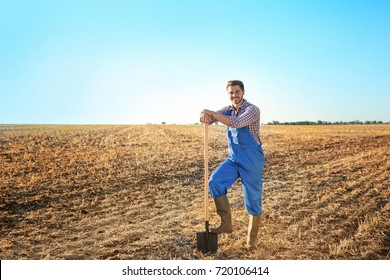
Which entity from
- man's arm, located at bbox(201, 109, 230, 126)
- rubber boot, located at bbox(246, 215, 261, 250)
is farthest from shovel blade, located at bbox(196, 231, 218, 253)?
man's arm, located at bbox(201, 109, 230, 126)

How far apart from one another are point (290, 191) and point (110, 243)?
179 inches

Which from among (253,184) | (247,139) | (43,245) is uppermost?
(247,139)

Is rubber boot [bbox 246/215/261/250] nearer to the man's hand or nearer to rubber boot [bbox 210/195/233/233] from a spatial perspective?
rubber boot [bbox 210/195/233/233]

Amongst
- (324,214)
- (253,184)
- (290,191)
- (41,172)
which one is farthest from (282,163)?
(253,184)

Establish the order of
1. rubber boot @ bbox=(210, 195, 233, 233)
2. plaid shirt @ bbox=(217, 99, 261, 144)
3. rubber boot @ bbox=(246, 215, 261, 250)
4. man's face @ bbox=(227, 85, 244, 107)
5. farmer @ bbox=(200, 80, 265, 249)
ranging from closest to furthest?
plaid shirt @ bbox=(217, 99, 261, 144) < farmer @ bbox=(200, 80, 265, 249) < man's face @ bbox=(227, 85, 244, 107) < rubber boot @ bbox=(210, 195, 233, 233) < rubber boot @ bbox=(246, 215, 261, 250)

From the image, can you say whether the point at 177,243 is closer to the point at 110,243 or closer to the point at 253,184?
the point at 110,243

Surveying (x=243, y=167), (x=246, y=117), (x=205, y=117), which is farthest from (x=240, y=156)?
(x=205, y=117)

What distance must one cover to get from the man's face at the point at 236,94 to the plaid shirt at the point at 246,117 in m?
0.07

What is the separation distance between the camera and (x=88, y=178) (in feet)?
32.3

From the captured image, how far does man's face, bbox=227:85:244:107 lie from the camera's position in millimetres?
4660

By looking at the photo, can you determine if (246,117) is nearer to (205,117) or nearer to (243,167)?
(205,117)

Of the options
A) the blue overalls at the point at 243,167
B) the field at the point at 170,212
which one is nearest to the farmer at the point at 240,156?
the blue overalls at the point at 243,167

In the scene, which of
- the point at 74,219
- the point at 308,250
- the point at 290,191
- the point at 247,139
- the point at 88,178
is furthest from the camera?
the point at 88,178

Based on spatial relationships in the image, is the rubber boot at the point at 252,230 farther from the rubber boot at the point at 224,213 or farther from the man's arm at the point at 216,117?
the man's arm at the point at 216,117
